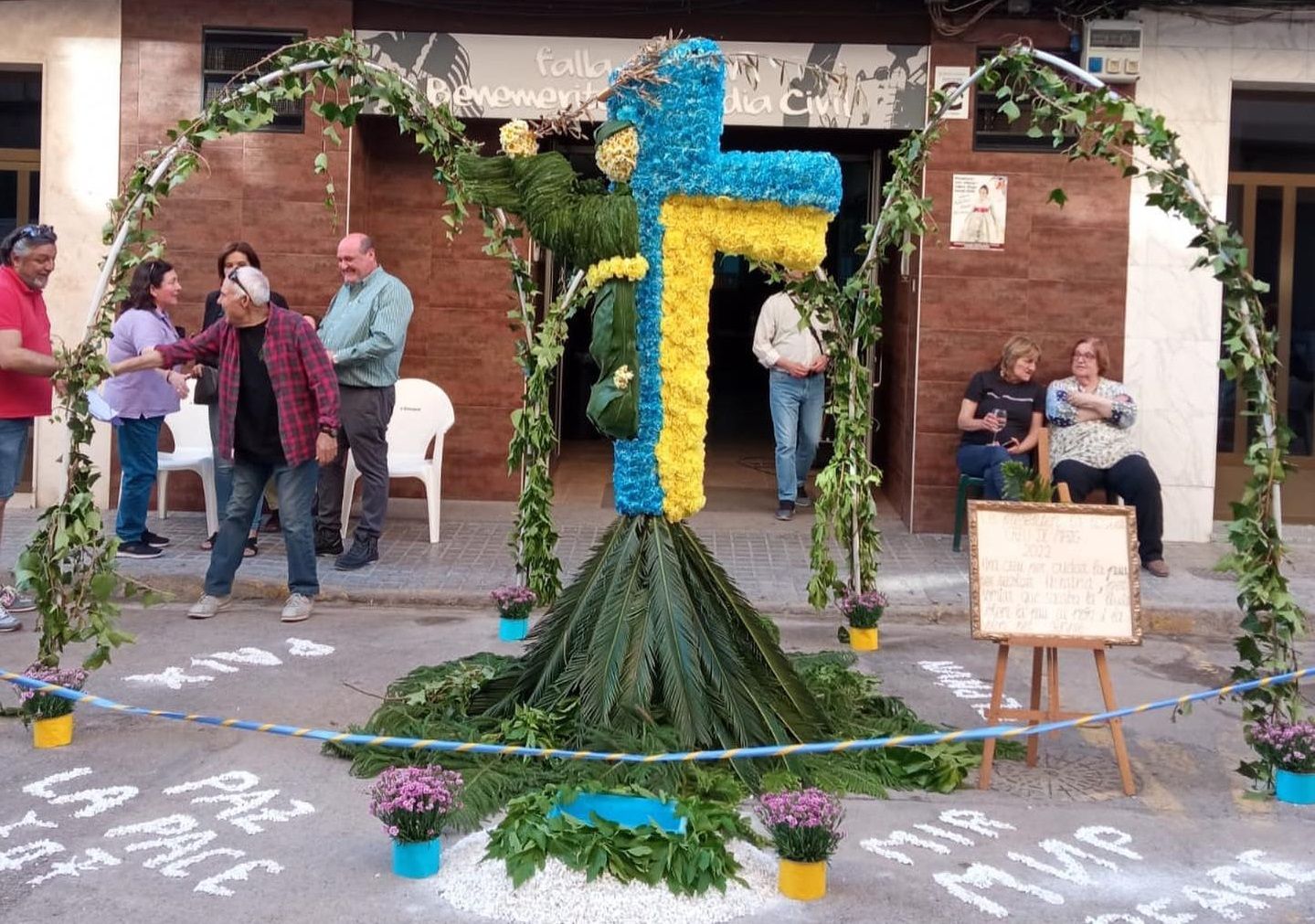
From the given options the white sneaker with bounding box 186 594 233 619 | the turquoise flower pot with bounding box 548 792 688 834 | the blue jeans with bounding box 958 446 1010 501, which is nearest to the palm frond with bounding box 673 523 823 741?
the turquoise flower pot with bounding box 548 792 688 834

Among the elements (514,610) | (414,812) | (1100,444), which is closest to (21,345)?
(514,610)

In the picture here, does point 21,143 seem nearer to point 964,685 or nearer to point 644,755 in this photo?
point 964,685

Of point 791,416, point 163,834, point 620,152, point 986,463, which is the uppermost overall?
point 620,152

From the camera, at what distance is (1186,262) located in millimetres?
11422

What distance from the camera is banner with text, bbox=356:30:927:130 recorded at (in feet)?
37.4

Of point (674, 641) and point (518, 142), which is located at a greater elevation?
point (518, 142)

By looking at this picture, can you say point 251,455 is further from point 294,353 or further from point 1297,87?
point 1297,87

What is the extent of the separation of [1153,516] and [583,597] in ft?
17.8

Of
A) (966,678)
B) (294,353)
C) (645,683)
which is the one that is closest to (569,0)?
(294,353)

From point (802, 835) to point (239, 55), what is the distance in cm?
851

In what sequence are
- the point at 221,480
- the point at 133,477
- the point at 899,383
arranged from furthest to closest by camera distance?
1. the point at 899,383
2. the point at 221,480
3. the point at 133,477

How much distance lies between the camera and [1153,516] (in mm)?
10289

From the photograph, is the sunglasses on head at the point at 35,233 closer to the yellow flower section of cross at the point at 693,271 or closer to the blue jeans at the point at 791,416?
the yellow flower section of cross at the point at 693,271

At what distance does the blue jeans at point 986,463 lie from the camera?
10.6 m
